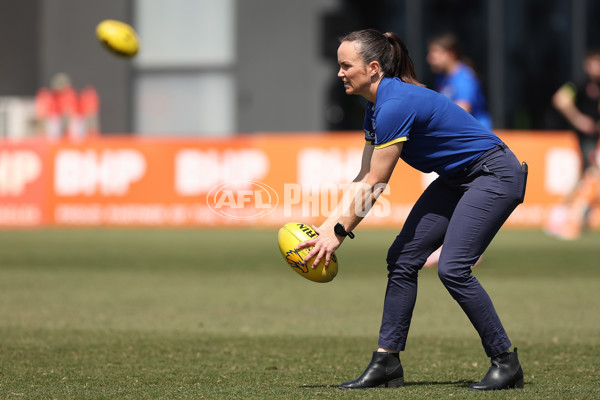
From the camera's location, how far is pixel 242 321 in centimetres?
830

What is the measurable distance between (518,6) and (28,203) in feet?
49.6

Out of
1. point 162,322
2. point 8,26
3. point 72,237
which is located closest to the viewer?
point 162,322

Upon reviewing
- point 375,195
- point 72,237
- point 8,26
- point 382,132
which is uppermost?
point 8,26

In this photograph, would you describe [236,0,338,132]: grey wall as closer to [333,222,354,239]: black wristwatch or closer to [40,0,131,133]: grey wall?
[40,0,131,133]: grey wall

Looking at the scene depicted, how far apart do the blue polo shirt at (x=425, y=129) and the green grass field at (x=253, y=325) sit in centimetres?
121

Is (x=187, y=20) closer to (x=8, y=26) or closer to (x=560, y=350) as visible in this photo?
(x=8, y=26)

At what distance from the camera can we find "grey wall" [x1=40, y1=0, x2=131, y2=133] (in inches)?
1162

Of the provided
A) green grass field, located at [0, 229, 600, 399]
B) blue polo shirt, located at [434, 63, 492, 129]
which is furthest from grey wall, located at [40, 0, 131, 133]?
blue polo shirt, located at [434, 63, 492, 129]

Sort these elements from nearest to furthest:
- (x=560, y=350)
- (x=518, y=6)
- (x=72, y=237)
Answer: (x=560, y=350) < (x=72, y=237) < (x=518, y=6)

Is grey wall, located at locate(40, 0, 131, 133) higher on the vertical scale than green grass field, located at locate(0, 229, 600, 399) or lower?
higher

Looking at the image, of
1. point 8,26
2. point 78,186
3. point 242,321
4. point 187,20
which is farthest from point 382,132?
point 8,26

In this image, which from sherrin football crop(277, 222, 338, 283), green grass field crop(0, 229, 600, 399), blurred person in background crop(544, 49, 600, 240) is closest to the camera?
sherrin football crop(277, 222, 338, 283)

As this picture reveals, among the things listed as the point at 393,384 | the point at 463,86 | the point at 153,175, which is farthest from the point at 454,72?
the point at 153,175

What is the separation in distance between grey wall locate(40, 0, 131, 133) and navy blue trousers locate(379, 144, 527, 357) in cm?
2480
